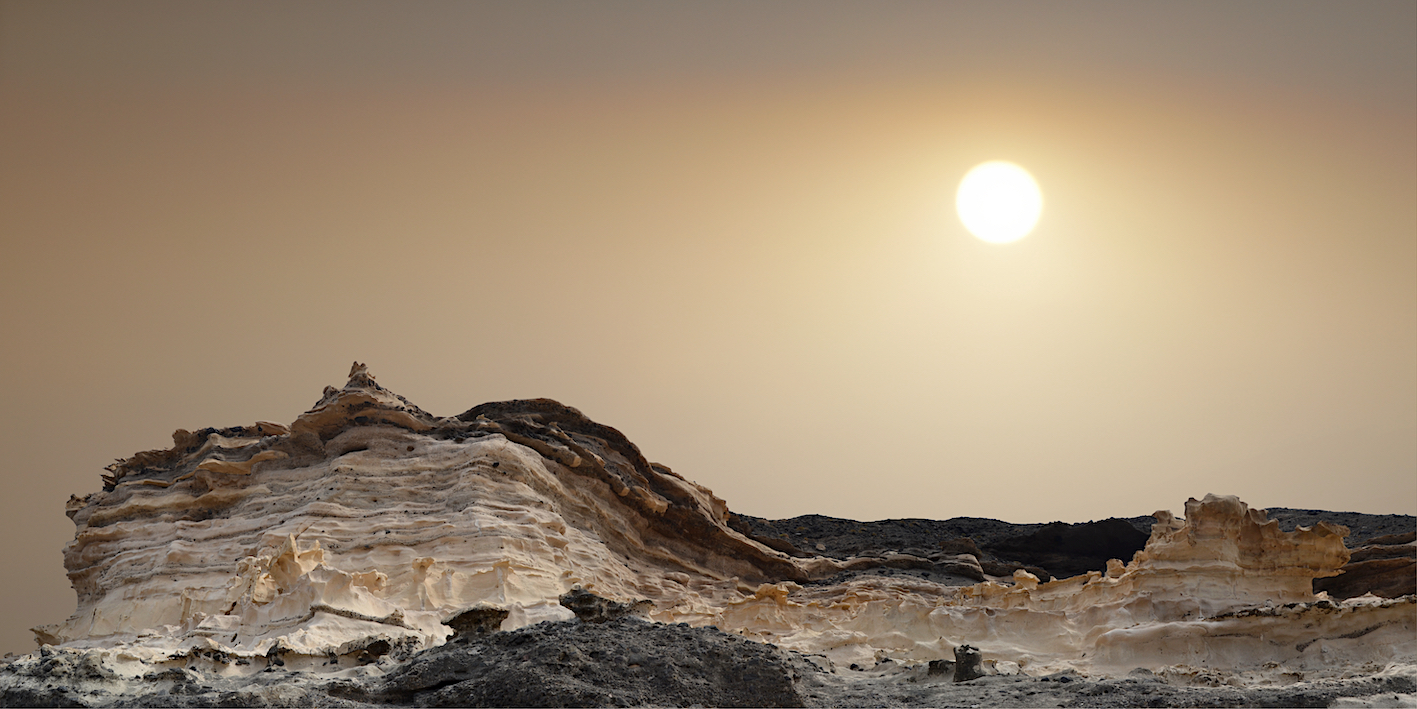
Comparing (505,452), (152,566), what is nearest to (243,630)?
(152,566)

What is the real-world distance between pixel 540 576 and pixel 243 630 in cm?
457

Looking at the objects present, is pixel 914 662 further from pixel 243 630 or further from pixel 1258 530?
pixel 243 630

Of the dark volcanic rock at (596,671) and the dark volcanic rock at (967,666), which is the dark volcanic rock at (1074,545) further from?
the dark volcanic rock at (596,671)

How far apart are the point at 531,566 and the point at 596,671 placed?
22.5ft

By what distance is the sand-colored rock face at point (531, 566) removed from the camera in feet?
43.1

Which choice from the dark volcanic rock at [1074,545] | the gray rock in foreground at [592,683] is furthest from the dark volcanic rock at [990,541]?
→ the gray rock in foreground at [592,683]

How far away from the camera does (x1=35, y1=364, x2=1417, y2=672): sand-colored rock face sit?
13148mm

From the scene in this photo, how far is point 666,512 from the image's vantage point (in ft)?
72.4

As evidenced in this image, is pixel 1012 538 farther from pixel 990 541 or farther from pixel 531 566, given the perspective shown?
pixel 531 566

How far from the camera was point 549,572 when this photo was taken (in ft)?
55.5

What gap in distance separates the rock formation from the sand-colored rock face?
42 millimetres

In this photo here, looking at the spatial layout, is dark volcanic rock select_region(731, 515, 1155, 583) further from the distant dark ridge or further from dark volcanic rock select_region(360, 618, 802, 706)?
dark volcanic rock select_region(360, 618, 802, 706)

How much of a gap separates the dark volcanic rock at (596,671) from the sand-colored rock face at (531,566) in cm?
230

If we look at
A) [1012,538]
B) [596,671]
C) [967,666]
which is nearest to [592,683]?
[596,671]
